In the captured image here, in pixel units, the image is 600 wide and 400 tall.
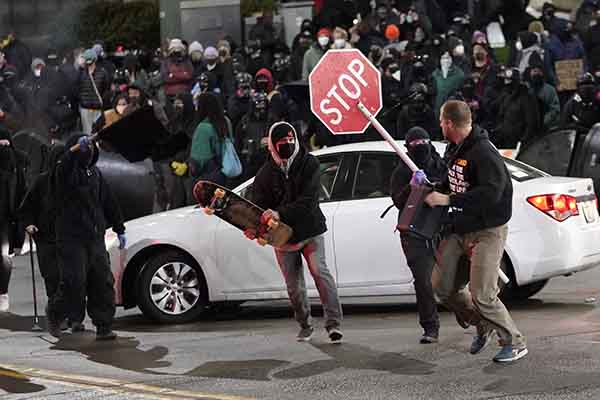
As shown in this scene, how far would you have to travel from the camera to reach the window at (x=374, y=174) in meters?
Answer: 13.0

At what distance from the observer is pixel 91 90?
2366cm

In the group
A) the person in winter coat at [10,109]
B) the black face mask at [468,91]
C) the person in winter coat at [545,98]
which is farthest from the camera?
the person in winter coat at [10,109]

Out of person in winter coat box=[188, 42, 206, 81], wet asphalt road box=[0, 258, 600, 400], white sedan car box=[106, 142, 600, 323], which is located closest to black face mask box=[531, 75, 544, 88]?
person in winter coat box=[188, 42, 206, 81]

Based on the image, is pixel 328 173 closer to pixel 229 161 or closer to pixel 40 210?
pixel 40 210

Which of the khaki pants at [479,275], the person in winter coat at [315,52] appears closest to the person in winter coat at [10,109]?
the person in winter coat at [315,52]

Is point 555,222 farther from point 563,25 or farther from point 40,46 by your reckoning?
point 563,25

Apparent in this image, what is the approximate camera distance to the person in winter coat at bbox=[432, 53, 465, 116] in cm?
2061

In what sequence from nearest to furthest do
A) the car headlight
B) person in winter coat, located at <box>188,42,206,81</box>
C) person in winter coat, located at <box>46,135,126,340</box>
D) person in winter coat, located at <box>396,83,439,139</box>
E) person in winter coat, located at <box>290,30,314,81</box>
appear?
person in winter coat, located at <box>46,135,126,340</box> < the car headlight < person in winter coat, located at <box>396,83,439,139</box> < person in winter coat, located at <box>188,42,206,81</box> < person in winter coat, located at <box>290,30,314,81</box>

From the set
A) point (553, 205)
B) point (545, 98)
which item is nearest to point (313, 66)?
point (545, 98)

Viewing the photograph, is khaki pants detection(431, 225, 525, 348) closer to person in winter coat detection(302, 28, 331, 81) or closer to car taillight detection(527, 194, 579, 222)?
car taillight detection(527, 194, 579, 222)

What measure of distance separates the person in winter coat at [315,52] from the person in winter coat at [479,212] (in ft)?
42.4

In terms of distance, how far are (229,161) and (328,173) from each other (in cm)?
390

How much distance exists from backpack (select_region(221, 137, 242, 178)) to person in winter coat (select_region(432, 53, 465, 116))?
419cm

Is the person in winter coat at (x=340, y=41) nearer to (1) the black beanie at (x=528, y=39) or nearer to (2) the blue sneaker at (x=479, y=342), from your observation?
(1) the black beanie at (x=528, y=39)
